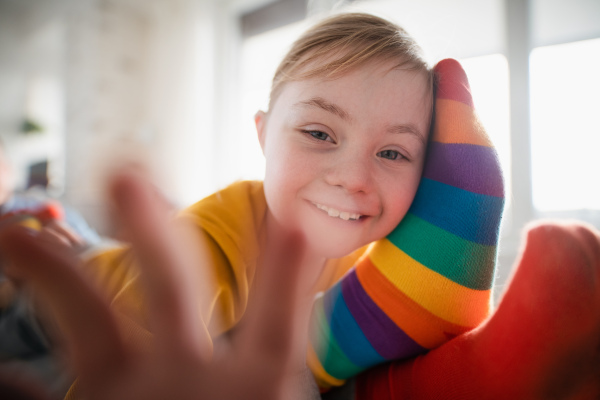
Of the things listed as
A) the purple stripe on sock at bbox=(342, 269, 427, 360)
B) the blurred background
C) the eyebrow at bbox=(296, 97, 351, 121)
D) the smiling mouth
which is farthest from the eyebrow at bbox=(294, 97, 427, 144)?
the blurred background

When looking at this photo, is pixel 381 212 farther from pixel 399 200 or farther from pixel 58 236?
pixel 58 236

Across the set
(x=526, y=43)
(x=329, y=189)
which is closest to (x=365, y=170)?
(x=329, y=189)

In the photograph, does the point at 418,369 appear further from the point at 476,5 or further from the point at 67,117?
the point at 67,117

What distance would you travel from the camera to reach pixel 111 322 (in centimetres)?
18

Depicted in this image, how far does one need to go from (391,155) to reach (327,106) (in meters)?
0.12

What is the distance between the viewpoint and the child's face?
0.44 metres

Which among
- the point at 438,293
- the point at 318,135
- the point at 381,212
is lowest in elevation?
the point at 438,293

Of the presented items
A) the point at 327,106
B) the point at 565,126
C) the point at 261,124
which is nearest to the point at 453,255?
the point at 327,106

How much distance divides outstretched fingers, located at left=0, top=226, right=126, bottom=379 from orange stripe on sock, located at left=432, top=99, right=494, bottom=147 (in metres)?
0.48

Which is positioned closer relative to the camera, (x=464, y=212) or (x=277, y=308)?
(x=277, y=308)

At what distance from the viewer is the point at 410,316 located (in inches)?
18.7

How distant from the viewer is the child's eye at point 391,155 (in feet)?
1.56

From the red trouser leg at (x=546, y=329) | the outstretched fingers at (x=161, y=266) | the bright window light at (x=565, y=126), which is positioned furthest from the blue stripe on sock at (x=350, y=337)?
the bright window light at (x=565, y=126)

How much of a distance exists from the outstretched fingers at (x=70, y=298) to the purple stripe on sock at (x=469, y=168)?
45 centimetres
